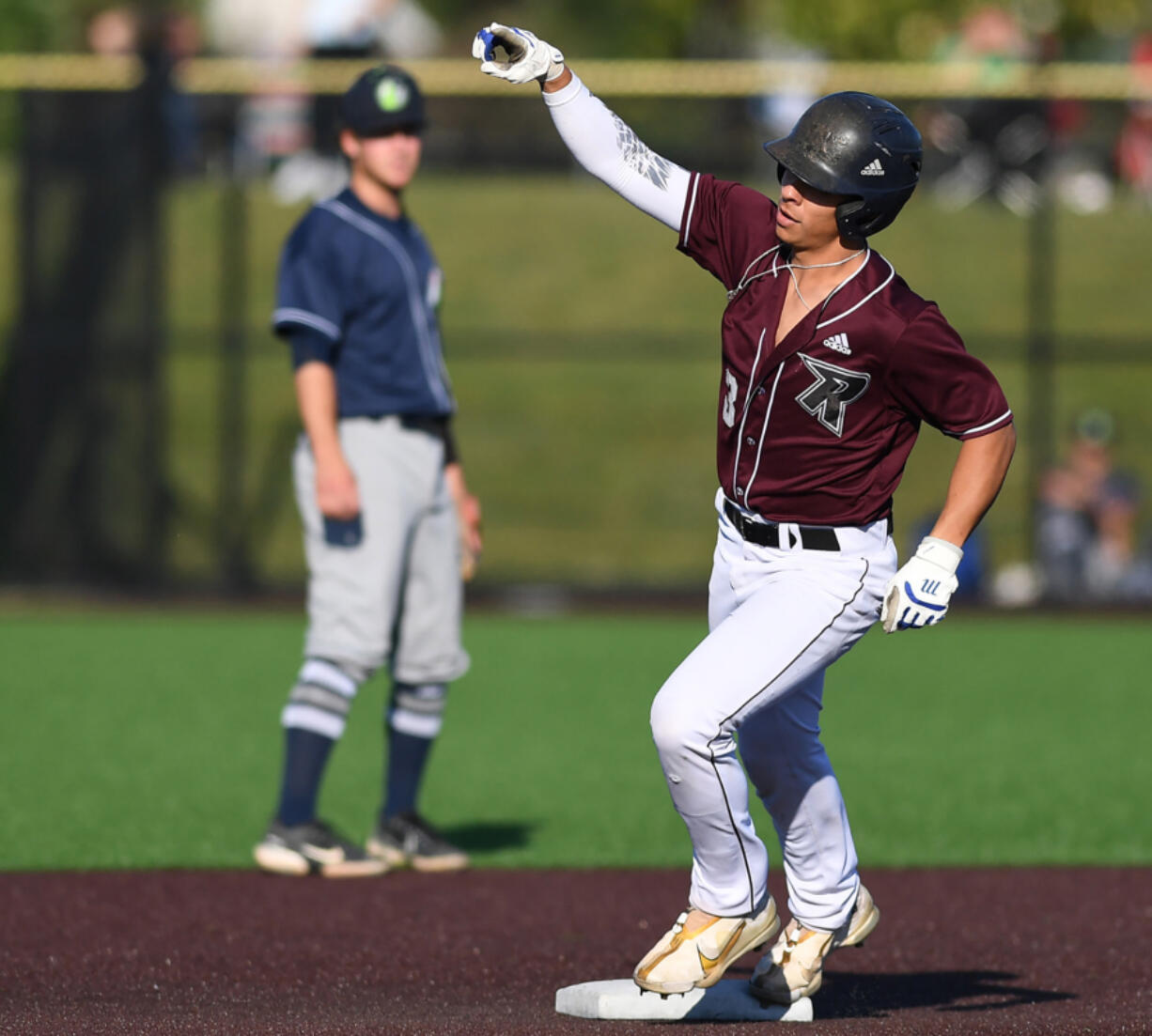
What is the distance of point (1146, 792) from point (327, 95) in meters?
9.97

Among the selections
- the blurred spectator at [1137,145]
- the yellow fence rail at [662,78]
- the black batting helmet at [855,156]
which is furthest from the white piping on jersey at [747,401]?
the blurred spectator at [1137,145]

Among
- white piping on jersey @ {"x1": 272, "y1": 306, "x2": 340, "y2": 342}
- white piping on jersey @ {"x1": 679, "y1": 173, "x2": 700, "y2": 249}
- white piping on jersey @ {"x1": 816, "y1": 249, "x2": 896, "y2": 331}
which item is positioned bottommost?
white piping on jersey @ {"x1": 272, "y1": 306, "x2": 340, "y2": 342}

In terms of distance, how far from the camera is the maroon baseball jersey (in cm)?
466

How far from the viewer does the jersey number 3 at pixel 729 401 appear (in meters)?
4.85

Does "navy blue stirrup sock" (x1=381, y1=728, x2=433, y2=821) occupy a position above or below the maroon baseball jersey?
below

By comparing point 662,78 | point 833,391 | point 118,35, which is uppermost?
point 662,78

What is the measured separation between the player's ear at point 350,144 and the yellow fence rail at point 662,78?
8.28 metres

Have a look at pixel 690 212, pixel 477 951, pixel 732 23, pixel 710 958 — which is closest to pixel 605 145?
pixel 690 212

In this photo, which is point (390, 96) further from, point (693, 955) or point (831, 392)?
point (693, 955)

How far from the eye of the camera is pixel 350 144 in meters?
6.76

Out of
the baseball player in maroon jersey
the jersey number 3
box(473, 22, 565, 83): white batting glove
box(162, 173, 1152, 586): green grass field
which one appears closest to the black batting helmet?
the baseball player in maroon jersey

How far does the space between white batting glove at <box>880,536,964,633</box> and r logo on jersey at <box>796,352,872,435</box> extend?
0.37 meters

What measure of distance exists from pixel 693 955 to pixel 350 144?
128 inches

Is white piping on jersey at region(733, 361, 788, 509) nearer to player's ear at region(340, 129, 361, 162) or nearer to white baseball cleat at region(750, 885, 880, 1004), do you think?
white baseball cleat at region(750, 885, 880, 1004)
